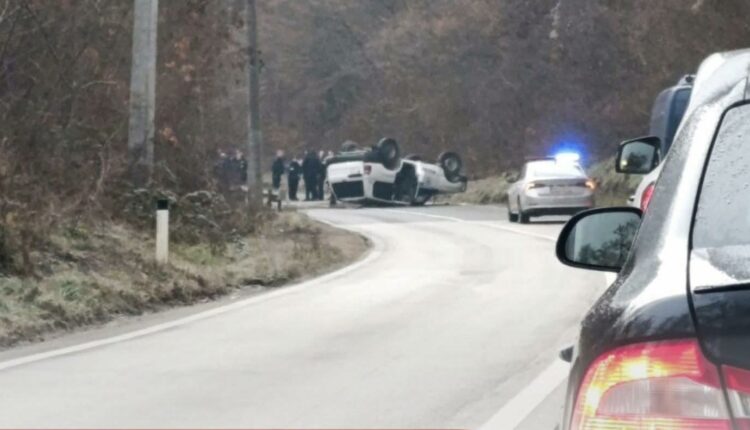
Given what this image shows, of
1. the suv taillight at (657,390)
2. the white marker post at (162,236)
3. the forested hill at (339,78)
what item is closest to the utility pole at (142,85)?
the forested hill at (339,78)

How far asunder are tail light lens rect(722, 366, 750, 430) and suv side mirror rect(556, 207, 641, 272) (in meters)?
1.73

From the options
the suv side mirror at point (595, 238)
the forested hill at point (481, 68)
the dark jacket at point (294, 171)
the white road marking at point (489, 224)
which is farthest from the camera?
the dark jacket at point (294, 171)

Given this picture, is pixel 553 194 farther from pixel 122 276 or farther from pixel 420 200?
pixel 122 276

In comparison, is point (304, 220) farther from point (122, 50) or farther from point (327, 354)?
point (327, 354)

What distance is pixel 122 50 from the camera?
2297cm

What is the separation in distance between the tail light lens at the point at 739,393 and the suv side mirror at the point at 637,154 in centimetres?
1110

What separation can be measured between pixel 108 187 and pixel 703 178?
17432 mm

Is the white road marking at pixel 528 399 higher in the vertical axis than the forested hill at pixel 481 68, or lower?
lower

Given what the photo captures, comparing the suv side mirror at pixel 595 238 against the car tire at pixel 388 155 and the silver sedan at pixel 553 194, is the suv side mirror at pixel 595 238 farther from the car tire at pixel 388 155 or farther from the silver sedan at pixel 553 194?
the car tire at pixel 388 155

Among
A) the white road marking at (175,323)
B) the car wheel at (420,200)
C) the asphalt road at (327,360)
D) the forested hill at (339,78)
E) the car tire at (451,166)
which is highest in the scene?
the forested hill at (339,78)

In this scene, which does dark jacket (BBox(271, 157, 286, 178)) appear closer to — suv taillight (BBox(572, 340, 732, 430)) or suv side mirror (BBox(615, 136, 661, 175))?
suv side mirror (BBox(615, 136, 661, 175))

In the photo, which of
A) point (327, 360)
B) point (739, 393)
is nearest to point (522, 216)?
point (327, 360)

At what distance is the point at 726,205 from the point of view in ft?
11.6

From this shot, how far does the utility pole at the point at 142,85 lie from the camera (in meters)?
20.4
